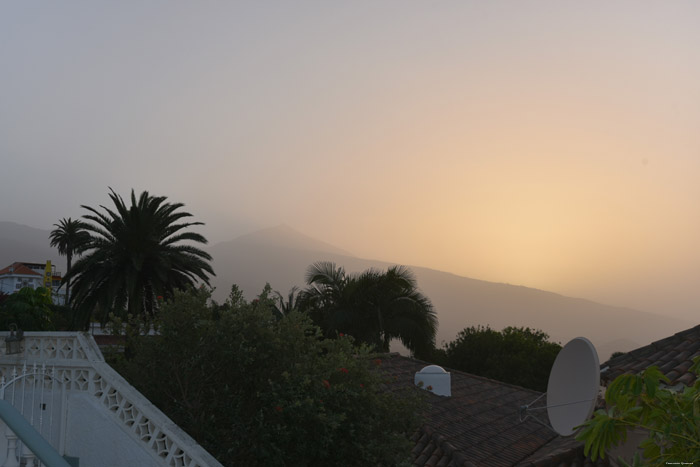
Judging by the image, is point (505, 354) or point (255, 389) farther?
point (505, 354)

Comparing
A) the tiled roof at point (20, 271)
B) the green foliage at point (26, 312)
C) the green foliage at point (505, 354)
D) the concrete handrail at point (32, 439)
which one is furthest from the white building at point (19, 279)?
the concrete handrail at point (32, 439)

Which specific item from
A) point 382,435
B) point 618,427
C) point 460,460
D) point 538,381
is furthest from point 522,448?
point 538,381

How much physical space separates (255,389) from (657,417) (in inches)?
244

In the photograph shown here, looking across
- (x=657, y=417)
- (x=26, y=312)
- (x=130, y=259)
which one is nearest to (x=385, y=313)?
(x=130, y=259)

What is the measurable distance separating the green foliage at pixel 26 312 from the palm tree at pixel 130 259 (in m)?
11.9

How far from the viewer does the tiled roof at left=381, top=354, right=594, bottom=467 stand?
14086 millimetres

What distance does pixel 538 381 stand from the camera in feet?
169

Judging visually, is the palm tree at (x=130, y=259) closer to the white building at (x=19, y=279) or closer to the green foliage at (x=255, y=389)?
the green foliage at (x=255, y=389)

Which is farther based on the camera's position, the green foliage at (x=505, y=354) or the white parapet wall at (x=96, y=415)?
the green foliage at (x=505, y=354)

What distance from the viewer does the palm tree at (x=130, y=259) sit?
1056 inches

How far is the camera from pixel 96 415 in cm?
896

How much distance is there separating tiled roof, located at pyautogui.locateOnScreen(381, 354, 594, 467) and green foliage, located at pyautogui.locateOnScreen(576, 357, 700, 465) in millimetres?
6463

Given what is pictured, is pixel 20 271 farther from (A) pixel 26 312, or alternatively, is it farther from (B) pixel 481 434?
(B) pixel 481 434

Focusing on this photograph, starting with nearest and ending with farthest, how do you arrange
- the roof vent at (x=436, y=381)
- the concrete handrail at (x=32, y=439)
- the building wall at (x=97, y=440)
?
the concrete handrail at (x=32, y=439) < the building wall at (x=97, y=440) < the roof vent at (x=436, y=381)
